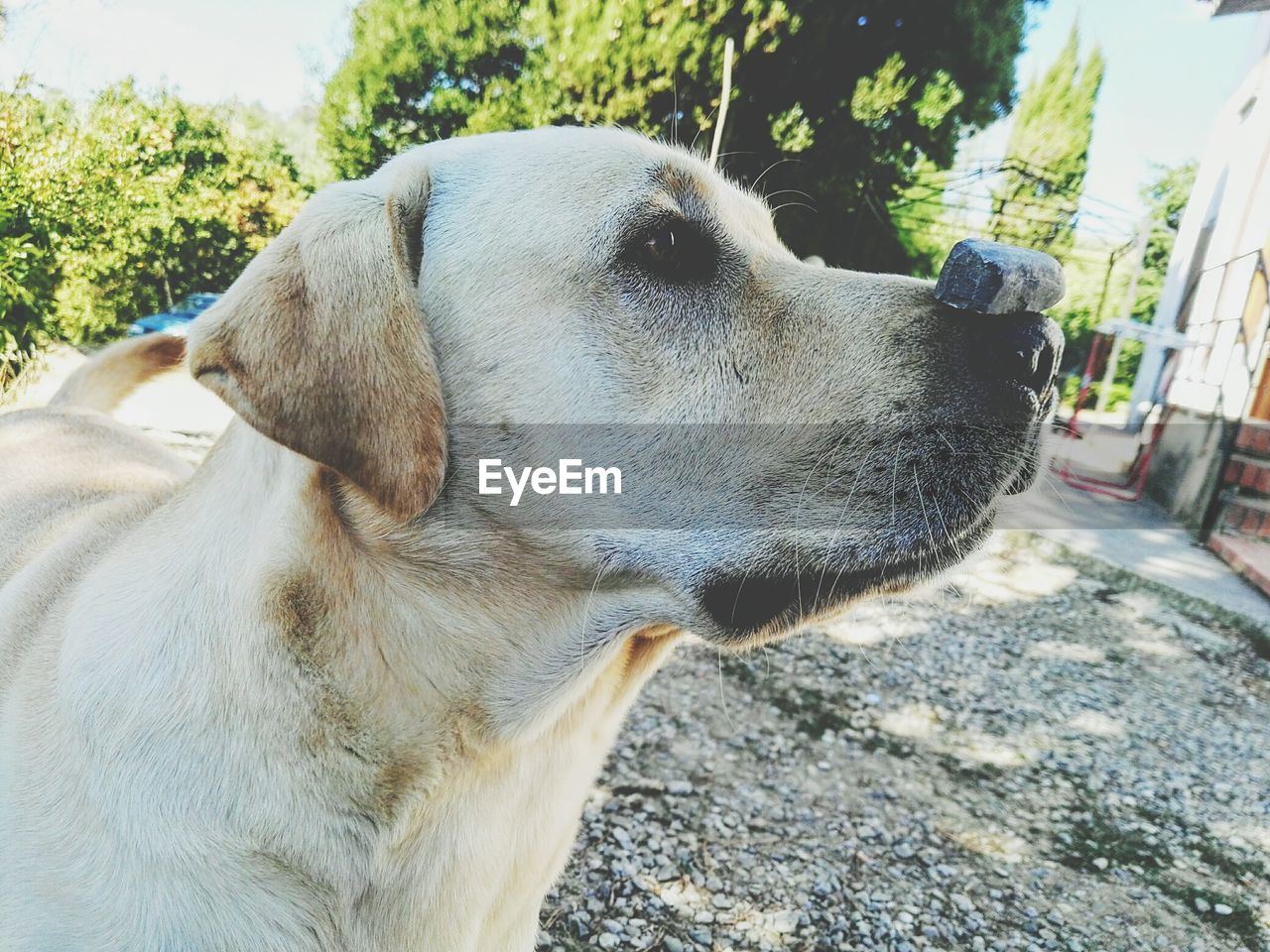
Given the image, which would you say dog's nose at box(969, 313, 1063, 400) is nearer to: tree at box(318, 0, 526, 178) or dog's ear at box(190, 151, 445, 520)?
dog's ear at box(190, 151, 445, 520)

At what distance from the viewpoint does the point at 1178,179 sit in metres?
22.6

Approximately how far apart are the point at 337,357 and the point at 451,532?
367mm

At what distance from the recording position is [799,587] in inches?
58.6

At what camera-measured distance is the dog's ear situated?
4.29 feet

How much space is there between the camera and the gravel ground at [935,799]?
9.18 feet

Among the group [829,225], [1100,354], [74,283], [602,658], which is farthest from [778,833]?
[1100,354]

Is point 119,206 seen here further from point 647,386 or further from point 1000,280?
point 1000,280

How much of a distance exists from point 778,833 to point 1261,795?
105 inches

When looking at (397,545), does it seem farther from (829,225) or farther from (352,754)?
(829,225)

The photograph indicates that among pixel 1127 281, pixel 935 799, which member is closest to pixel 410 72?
pixel 935 799

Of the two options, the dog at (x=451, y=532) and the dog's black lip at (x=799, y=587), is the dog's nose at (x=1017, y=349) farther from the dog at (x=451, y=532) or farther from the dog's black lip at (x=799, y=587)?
the dog's black lip at (x=799, y=587)

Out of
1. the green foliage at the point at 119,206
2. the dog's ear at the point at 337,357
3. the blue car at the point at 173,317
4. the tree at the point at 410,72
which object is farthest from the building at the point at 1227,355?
the tree at the point at 410,72

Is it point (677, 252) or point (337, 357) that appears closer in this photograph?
point (337, 357)

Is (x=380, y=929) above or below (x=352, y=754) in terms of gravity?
below
